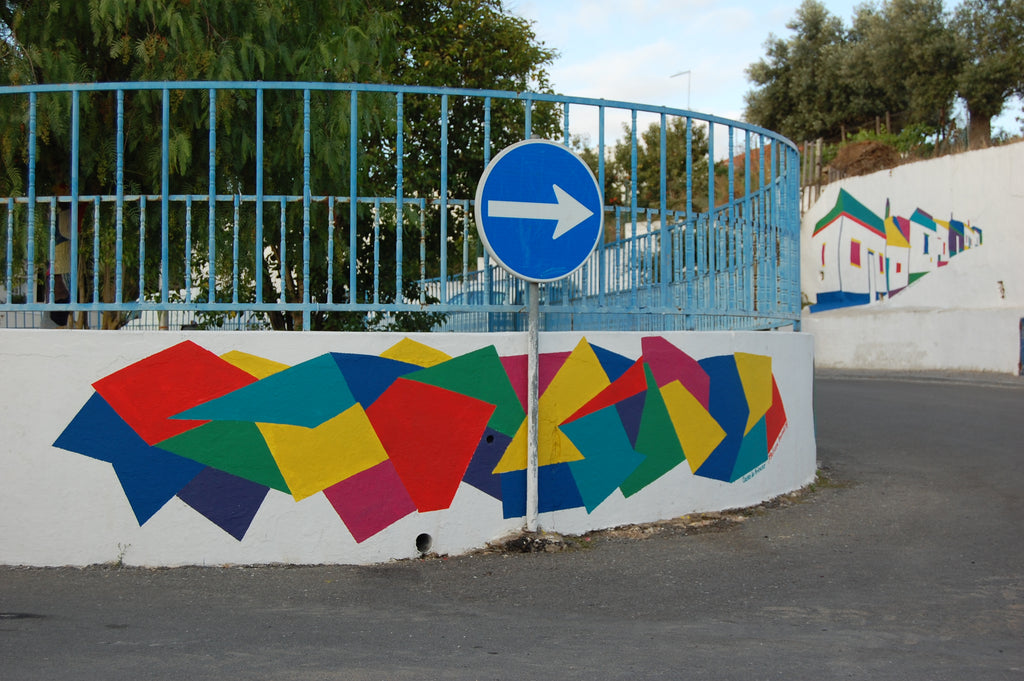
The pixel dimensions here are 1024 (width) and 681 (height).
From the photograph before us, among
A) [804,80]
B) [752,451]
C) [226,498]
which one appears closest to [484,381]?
[226,498]

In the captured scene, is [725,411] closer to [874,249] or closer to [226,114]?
[226,114]

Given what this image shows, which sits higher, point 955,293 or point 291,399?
point 955,293

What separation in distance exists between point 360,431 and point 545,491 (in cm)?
122

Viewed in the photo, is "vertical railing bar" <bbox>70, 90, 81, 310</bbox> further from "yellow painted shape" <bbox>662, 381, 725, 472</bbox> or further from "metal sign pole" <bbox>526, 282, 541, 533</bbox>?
"yellow painted shape" <bbox>662, 381, 725, 472</bbox>

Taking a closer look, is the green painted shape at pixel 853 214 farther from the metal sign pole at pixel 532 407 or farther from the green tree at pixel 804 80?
the metal sign pole at pixel 532 407

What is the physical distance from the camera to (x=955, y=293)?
23.8 meters

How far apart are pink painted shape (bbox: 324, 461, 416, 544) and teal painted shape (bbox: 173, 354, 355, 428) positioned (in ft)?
1.27

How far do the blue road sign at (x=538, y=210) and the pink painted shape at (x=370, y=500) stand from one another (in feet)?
4.56

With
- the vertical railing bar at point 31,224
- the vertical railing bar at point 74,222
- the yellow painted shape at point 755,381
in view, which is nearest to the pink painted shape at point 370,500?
the vertical railing bar at point 74,222

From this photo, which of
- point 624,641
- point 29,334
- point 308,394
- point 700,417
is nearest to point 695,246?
point 700,417

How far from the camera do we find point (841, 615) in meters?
4.71

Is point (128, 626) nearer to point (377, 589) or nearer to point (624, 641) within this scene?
point (377, 589)

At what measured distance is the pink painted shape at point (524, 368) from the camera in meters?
5.90

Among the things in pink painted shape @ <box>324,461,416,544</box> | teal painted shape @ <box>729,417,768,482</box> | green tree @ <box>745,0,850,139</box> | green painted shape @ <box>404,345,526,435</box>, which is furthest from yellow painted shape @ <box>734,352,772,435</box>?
green tree @ <box>745,0,850,139</box>
